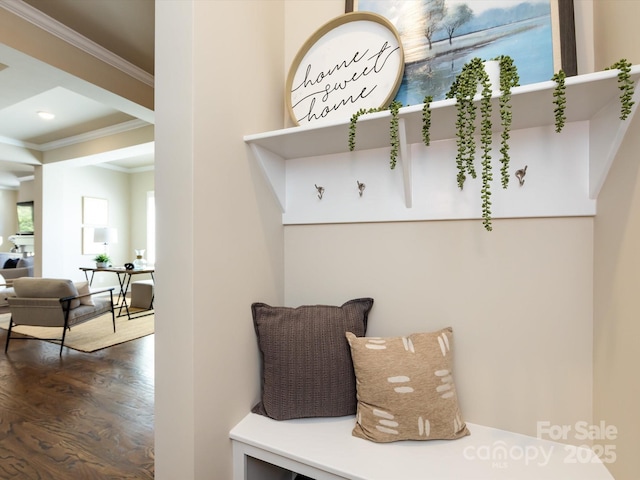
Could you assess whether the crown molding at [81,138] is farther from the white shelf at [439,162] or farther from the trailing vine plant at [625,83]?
the trailing vine plant at [625,83]

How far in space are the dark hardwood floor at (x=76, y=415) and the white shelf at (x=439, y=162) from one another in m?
1.56

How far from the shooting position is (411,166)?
1.21 metres

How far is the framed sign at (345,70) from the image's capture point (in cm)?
116

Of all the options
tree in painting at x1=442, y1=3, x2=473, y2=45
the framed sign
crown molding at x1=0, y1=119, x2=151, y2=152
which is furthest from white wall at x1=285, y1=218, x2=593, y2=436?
crown molding at x1=0, y1=119, x2=151, y2=152

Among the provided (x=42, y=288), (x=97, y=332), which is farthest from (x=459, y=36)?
(x=97, y=332)

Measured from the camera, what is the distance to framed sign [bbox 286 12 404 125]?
116 cm

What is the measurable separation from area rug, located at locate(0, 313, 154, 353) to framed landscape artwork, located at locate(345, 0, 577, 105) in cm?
375

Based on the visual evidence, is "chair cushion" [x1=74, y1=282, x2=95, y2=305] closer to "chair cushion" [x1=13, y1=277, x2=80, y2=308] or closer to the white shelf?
"chair cushion" [x1=13, y1=277, x2=80, y2=308]

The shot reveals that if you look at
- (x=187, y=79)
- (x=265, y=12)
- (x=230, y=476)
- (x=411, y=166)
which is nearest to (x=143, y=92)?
(x=265, y=12)

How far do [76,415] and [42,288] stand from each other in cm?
167

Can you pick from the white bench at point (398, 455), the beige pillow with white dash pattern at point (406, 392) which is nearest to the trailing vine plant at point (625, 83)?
the beige pillow with white dash pattern at point (406, 392)

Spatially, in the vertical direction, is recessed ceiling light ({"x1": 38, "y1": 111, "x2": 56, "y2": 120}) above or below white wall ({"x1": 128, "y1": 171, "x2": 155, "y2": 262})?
above

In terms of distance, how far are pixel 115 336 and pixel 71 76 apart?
2.71 m

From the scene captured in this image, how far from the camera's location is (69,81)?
2438 mm
